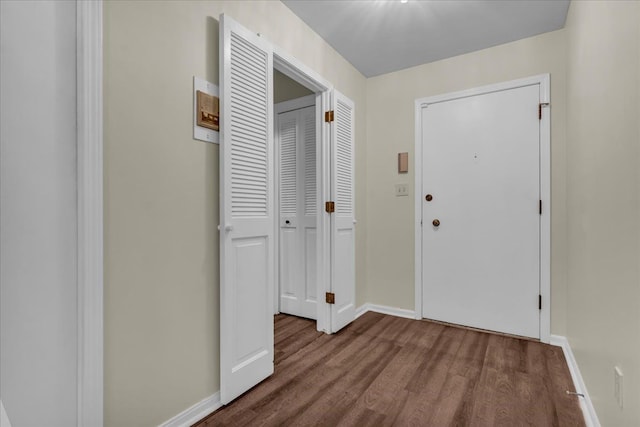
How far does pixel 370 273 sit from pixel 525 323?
1.33 metres

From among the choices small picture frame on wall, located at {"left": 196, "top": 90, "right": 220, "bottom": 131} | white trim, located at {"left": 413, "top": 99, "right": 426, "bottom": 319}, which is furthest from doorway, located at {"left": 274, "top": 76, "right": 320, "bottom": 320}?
small picture frame on wall, located at {"left": 196, "top": 90, "right": 220, "bottom": 131}

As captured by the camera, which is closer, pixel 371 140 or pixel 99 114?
pixel 99 114

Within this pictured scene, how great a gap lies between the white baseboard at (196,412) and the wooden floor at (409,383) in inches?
1.6

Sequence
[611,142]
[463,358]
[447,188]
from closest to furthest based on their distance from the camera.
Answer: [611,142] < [463,358] < [447,188]

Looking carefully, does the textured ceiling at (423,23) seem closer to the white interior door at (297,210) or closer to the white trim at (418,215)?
the white trim at (418,215)

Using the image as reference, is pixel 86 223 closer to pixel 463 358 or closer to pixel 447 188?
pixel 463 358

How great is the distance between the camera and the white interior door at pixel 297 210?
298 centimetres

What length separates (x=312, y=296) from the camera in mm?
2973

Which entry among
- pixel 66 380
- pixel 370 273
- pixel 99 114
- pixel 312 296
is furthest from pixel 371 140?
pixel 66 380

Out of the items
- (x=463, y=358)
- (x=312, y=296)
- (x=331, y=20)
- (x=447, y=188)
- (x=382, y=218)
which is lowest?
(x=463, y=358)

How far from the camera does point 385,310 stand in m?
3.08

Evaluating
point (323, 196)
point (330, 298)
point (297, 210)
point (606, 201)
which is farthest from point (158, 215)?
point (606, 201)

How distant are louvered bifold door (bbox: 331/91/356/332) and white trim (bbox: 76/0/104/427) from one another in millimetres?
1706

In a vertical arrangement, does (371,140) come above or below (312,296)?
above
